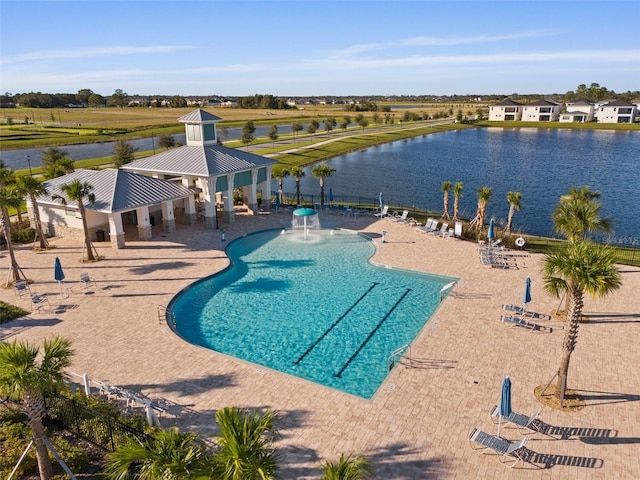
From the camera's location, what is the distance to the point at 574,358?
16.8 metres

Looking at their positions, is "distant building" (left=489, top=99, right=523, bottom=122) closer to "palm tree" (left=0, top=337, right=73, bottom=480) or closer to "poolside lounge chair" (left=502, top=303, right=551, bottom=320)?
"poolside lounge chair" (left=502, top=303, right=551, bottom=320)

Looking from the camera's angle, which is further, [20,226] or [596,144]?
[596,144]

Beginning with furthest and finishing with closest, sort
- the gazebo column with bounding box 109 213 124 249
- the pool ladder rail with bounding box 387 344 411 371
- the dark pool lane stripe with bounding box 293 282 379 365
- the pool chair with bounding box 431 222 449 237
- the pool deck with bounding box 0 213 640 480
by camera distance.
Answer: the pool chair with bounding box 431 222 449 237 → the gazebo column with bounding box 109 213 124 249 → the dark pool lane stripe with bounding box 293 282 379 365 → the pool ladder rail with bounding box 387 344 411 371 → the pool deck with bounding box 0 213 640 480

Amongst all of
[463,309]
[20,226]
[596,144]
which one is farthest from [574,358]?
[596,144]

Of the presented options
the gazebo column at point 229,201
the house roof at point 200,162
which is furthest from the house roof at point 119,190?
the gazebo column at point 229,201

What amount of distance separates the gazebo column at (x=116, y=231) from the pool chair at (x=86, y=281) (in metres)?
5.00

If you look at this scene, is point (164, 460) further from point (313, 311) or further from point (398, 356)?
point (313, 311)

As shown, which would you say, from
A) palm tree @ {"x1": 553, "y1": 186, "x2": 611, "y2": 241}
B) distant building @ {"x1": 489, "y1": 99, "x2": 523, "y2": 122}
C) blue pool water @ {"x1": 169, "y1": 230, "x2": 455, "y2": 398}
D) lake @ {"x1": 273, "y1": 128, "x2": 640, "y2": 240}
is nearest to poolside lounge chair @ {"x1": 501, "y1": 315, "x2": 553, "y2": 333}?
blue pool water @ {"x1": 169, "y1": 230, "x2": 455, "y2": 398}

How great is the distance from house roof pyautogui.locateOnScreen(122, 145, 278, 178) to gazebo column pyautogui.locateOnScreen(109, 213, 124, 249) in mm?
6569

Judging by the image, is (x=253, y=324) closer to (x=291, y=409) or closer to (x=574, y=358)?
(x=291, y=409)

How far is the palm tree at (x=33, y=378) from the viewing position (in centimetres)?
987

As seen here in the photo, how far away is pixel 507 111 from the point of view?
513 ft

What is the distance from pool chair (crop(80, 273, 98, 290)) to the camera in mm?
23469

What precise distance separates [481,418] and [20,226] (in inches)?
1338
